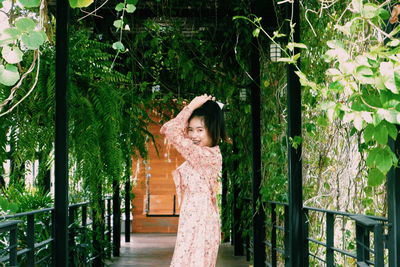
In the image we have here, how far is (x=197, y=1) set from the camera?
6027mm

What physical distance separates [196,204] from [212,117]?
0.62 m

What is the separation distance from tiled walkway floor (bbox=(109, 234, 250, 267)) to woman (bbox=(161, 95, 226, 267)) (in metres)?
3.01

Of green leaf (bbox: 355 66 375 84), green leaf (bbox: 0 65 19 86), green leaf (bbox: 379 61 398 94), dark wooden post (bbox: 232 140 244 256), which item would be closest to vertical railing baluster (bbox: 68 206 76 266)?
dark wooden post (bbox: 232 140 244 256)

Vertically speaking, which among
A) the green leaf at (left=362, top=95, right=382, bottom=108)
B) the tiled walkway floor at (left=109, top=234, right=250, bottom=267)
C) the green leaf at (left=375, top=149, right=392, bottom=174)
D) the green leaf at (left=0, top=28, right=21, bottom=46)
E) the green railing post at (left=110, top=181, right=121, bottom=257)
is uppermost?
the green leaf at (left=0, top=28, right=21, bottom=46)

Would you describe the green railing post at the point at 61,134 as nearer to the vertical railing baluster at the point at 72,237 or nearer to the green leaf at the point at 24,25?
the green leaf at the point at 24,25

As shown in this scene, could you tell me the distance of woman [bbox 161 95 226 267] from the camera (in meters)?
4.04

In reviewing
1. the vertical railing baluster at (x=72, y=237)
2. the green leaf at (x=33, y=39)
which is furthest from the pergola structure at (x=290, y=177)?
the vertical railing baluster at (x=72, y=237)

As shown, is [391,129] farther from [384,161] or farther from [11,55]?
[11,55]

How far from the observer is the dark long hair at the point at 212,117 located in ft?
13.9

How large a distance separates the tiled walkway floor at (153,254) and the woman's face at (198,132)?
310 centimetres

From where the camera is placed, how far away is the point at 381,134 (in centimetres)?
202

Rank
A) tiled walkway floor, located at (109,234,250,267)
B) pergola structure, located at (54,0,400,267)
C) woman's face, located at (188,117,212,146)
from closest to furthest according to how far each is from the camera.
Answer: pergola structure, located at (54,0,400,267) < woman's face, located at (188,117,212,146) < tiled walkway floor, located at (109,234,250,267)

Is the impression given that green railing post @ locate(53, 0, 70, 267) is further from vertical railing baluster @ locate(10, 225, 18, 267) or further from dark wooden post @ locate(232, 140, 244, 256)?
dark wooden post @ locate(232, 140, 244, 256)

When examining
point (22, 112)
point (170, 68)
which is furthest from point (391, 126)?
point (170, 68)
